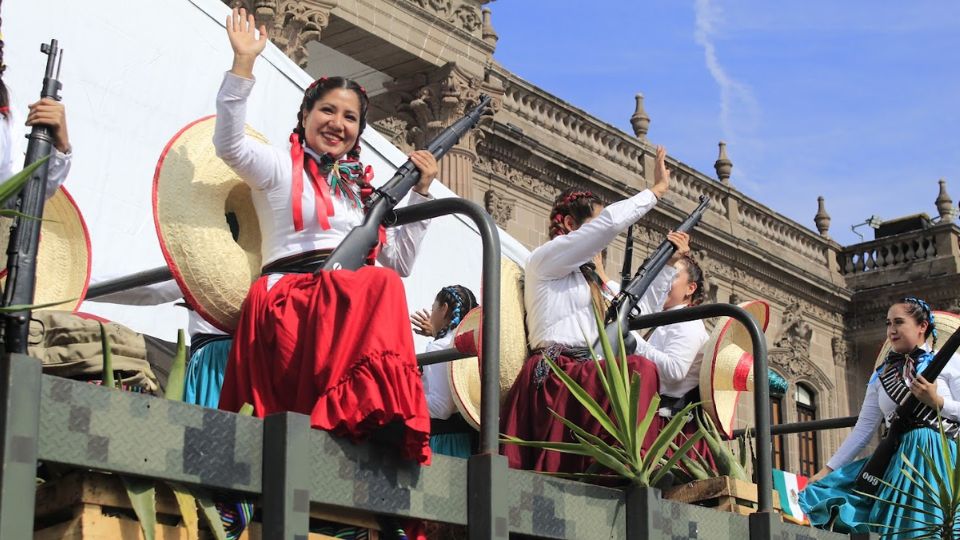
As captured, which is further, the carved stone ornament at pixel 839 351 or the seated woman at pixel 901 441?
the carved stone ornament at pixel 839 351

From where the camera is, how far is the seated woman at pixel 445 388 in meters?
5.74

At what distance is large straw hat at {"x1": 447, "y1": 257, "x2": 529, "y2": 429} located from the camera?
520 cm

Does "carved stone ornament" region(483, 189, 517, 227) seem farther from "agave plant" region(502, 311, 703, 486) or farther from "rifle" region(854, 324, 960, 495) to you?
"agave plant" region(502, 311, 703, 486)

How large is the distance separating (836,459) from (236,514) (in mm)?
3459

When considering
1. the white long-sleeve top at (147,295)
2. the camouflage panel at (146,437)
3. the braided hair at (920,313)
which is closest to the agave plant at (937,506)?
the braided hair at (920,313)

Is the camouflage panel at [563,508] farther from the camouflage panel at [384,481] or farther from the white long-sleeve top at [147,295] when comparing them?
the white long-sleeve top at [147,295]

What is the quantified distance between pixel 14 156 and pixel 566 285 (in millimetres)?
1914

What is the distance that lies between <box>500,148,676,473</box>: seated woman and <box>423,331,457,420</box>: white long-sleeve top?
0.55 m

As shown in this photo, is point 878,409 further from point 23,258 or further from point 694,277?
point 23,258

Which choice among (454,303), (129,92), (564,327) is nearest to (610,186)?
(454,303)

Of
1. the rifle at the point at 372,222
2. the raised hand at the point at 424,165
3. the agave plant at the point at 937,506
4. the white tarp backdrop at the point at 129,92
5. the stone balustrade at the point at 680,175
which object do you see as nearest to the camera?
the rifle at the point at 372,222

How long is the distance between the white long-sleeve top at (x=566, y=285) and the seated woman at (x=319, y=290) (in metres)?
0.64

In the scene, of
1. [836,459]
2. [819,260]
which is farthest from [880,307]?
[836,459]

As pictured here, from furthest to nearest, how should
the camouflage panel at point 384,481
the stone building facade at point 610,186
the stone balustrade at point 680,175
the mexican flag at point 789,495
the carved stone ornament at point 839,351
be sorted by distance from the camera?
1. the carved stone ornament at point 839,351
2. the stone balustrade at point 680,175
3. the stone building facade at point 610,186
4. the mexican flag at point 789,495
5. the camouflage panel at point 384,481
